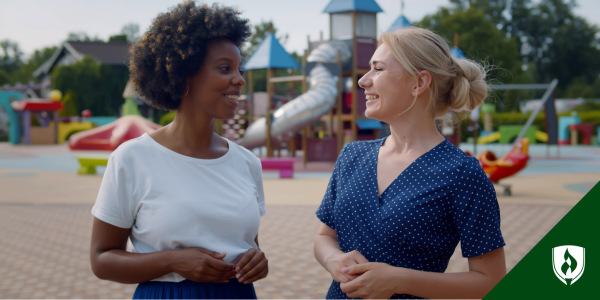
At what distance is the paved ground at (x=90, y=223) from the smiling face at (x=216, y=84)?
9.22ft

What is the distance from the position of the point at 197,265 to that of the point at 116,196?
1.33 ft

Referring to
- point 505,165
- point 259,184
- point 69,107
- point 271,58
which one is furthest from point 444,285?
point 69,107

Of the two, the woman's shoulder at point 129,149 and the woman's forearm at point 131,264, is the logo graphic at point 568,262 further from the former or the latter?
the woman's shoulder at point 129,149

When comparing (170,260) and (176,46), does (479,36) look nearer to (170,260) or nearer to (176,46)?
(176,46)

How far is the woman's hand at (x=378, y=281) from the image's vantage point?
73.4 inches

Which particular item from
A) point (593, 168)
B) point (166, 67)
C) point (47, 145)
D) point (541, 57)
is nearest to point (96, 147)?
point (47, 145)

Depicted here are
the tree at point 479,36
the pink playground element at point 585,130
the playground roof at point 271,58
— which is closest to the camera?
the playground roof at point 271,58

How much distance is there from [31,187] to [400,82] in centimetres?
1249

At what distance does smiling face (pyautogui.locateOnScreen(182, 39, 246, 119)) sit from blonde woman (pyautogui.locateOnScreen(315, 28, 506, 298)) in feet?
1.82

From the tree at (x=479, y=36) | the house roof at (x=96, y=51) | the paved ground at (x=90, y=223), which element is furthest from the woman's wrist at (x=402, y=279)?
the tree at (x=479, y=36)

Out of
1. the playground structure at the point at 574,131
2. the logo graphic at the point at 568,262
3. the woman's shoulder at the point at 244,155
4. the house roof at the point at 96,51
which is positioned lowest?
the playground structure at the point at 574,131

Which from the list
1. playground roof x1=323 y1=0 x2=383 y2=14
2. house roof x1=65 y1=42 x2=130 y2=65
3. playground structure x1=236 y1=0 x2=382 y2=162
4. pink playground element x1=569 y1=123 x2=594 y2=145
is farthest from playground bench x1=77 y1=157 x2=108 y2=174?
house roof x1=65 y1=42 x2=130 y2=65

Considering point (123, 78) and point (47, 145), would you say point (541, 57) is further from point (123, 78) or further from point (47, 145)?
point (47, 145)

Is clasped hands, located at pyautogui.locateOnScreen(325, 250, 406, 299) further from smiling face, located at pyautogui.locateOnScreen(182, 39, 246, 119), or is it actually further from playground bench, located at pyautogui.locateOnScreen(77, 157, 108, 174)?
playground bench, located at pyautogui.locateOnScreen(77, 157, 108, 174)
